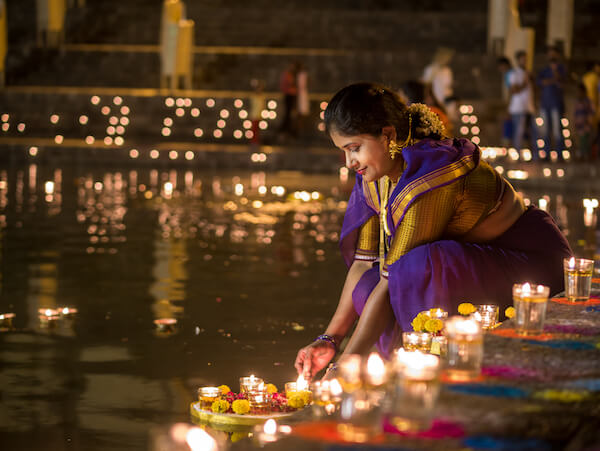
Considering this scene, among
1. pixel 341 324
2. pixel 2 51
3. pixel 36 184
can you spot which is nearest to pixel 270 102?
pixel 2 51

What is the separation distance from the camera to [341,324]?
3852 millimetres

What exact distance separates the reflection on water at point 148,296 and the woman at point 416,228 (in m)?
0.67

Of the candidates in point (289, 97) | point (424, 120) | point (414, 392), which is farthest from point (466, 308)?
point (289, 97)

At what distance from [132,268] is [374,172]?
3.97 metres

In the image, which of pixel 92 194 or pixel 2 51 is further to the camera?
pixel 2 51

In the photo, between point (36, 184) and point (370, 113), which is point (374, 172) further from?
point (36, 184)

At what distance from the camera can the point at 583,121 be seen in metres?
14.7

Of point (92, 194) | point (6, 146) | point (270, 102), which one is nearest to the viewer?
point (92, 194)

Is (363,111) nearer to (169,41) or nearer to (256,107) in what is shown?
(256,107)

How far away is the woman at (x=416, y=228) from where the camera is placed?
3527 millimetres

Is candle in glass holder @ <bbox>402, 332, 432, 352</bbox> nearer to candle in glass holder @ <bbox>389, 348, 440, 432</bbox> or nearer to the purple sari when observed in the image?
the purple sari

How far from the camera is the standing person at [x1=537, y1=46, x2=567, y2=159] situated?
14.5 meters

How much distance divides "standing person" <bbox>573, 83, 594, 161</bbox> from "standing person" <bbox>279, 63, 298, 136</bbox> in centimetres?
483

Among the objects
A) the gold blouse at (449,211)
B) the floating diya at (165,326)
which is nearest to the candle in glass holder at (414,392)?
the gold blouse at (449,211)
